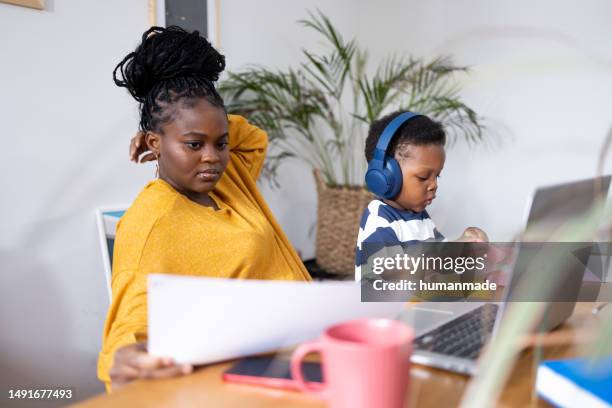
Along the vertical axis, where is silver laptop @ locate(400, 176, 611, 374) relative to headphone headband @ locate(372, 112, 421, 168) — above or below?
below

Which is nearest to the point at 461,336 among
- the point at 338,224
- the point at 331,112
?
the point at 338,224

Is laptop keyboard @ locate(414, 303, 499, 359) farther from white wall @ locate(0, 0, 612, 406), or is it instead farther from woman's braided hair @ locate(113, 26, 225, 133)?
woman's braided hair @ locate(113, 26, 225, 133)

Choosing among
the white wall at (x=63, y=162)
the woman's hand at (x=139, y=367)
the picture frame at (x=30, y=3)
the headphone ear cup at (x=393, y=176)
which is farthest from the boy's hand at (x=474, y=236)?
the picture frame at (x=30, y=3)

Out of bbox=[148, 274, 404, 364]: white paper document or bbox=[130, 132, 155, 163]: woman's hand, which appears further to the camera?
bbox=[130, 132, 155, 163]: woman's hand

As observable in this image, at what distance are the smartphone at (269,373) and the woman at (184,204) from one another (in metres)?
0.20

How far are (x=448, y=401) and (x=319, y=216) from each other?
216 centimetres

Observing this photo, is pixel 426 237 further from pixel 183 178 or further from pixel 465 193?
pixel 465 193

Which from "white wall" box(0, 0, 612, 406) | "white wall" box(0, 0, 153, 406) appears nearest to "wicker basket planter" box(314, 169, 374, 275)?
"white wall" box(0, 0, 612, 406)

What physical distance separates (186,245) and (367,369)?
61 centimetres

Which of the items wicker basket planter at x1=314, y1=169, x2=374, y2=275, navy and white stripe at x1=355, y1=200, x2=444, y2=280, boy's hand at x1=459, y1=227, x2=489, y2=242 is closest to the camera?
boy's hand at x1=459, y1=227, x2=489, y2=242

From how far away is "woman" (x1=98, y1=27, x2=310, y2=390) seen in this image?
90 cm

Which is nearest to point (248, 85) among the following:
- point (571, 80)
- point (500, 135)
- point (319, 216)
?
point (319, 216)

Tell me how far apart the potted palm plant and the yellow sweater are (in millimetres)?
1142

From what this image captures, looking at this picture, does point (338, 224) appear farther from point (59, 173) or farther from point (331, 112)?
point (59, 173)
